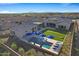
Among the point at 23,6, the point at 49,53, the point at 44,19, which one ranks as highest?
the point at 23,6

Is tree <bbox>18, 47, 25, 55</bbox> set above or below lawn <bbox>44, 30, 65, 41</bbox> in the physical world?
below

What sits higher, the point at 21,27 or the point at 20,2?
the point at 20,2

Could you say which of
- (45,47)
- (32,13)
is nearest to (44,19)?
(32,13)

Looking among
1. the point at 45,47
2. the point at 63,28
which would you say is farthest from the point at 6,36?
the point at 63,28

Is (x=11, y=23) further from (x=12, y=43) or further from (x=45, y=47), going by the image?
(x=45, y=47)

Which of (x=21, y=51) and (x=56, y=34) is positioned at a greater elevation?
(x=56, y=34)

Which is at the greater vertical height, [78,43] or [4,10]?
[4,10]

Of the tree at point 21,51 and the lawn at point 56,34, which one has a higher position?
the lawn at point 56,34

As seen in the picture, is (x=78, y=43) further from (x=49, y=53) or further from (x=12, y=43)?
(x=12, y=43)

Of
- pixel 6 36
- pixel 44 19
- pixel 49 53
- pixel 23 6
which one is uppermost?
pixel 23 6
